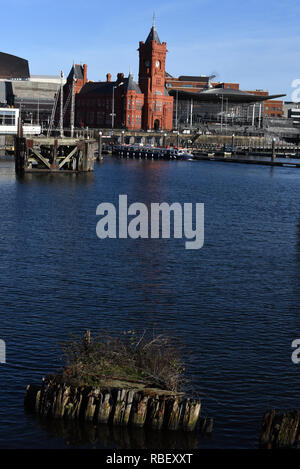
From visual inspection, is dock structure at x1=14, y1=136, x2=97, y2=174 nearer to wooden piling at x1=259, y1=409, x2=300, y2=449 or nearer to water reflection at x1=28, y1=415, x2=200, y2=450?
water reflection at x1=28, y1=415, x2=200, y2=450

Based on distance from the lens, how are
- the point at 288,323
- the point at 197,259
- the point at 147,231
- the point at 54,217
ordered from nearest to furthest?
the point at 288,323
the point at 197,259
the point at 147,231
the point at 54,217

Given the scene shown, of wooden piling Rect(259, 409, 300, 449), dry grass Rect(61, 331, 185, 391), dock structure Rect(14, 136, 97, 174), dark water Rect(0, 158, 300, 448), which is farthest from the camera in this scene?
dock structure Rect(14, 136, 97, 174)

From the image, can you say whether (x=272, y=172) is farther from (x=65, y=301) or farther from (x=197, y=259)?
(x=65, y=301)

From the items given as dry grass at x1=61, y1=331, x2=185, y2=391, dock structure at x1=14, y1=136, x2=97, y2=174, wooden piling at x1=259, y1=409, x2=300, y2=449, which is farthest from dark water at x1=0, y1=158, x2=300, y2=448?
dock structure at x1=14, y1=136, x2=97, y2=174

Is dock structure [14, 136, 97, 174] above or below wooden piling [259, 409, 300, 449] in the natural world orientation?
above

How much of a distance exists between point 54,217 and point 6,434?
45847 millimetres

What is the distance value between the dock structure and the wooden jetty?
295 ft

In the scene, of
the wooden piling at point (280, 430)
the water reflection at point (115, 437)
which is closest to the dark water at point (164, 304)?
the water reflection at point (115, 437)

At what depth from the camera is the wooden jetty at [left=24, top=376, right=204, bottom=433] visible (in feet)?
66.0

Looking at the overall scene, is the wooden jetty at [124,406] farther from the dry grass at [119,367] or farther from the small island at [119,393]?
the dry grass at [119,367]

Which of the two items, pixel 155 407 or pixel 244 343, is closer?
pixel 155 407

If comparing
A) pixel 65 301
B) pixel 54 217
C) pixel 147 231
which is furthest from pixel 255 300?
pixel 54 217
